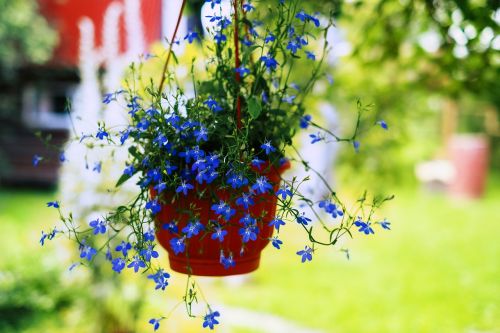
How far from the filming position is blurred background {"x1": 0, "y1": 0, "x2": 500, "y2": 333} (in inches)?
90.2

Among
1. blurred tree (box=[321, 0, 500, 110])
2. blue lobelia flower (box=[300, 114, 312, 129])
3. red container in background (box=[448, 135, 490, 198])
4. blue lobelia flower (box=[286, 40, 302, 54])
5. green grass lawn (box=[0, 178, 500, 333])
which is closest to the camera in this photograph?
blue lobelia flower (box=[286, 40, 302, 54])

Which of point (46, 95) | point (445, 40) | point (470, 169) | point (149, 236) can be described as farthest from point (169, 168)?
point (46, 95)

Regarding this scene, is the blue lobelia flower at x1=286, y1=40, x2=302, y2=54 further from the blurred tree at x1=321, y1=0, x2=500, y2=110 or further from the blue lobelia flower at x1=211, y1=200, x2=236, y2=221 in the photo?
the blurred tree at x1=321, y1=0, x2=500, y2=110

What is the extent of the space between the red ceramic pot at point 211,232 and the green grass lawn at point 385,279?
2147mm

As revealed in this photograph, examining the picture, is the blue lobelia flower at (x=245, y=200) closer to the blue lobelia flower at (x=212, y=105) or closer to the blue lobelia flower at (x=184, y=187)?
the blue lobelia flower at (x=184, y=187)

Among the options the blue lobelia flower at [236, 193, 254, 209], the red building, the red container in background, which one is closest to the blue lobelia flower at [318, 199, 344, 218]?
the blue lobelia flower at [236, 193, 254, 209]

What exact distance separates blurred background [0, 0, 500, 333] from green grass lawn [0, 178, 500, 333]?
2 centimetres

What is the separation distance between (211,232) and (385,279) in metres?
3.98

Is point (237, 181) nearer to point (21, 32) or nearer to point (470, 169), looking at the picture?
point (21, 32)

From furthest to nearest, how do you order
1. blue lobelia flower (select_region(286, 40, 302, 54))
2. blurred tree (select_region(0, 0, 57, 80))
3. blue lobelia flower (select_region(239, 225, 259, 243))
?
blurred tree (select_region(0, 0, 57, 80)) < blue lobelia flower (select_region(286, 40, 302, 54)) < blue lobelia flower (select_region(239, 225, 259, 243))

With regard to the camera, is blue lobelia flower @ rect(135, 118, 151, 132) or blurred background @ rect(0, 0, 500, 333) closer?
blue lobelia flower @ rect(135, 118, 151, 132)

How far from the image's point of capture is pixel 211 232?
3.81 feet

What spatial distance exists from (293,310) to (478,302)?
125cm

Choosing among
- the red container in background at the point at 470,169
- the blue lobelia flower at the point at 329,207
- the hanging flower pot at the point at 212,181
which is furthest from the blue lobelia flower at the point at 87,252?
the red container in background at the point at 470,169
